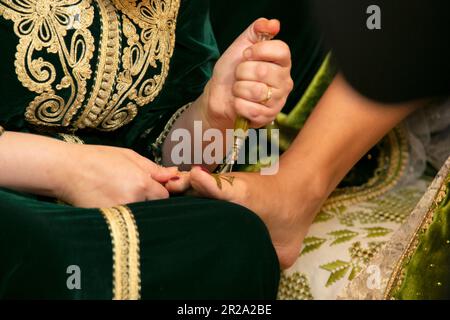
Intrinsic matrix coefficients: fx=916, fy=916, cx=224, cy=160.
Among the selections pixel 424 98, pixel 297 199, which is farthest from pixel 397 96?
pixel 297 199

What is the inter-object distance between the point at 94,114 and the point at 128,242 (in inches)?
10.3

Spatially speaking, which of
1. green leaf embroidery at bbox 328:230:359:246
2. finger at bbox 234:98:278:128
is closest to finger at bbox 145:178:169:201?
finger at bbox 234:98:278:128

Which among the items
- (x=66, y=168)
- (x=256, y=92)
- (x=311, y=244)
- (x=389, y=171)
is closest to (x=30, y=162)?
(x=66, y=168)

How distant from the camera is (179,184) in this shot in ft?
3.10

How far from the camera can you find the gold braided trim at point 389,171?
118 centimetres

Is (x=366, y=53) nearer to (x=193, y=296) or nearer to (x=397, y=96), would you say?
(x=397, y=96)

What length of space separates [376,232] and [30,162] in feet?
1.35

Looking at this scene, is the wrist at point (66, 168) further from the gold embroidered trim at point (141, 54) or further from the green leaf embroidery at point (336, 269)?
the green leaf embroidery at point (336, 269)

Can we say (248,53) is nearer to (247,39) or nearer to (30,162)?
(247,39)

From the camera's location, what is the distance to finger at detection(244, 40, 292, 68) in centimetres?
96

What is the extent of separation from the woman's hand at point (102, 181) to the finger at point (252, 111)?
126 mm

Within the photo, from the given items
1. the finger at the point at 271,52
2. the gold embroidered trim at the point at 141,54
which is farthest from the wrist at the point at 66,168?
the finger at the point at 271,52

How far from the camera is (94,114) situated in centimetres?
102

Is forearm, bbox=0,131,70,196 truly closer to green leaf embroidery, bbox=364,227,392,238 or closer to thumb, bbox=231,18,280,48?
thumb, bbox=231,18,280,48
